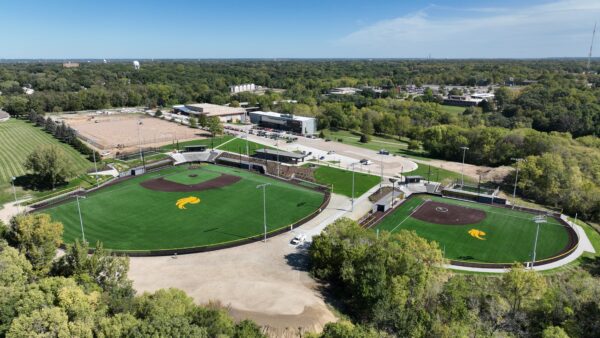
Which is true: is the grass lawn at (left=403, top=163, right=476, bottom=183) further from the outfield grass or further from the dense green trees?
the outfield grass

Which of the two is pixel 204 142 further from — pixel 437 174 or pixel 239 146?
pixel 437 174

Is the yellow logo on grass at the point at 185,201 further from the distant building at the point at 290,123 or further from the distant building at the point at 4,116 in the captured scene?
the distant building at the point at 4,116

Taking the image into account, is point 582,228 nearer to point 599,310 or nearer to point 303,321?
point 599,310

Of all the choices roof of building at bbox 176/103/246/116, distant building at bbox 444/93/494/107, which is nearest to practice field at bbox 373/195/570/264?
roof of building at bbox 176/103/246/116

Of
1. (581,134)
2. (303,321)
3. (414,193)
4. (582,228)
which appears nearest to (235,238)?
(303,321)

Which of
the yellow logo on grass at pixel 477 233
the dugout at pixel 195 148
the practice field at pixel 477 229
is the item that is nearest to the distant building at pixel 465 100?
the practice field at pixel 477 229

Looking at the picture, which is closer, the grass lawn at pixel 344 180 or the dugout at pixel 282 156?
the grass lawn at pixel 344 180

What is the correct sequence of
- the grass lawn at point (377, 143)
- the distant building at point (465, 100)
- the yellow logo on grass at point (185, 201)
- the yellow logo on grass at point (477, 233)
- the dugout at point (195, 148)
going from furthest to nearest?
the distant building at point (465, 100)
the grass lawn at point (377, 143)
the dugout at point (195, 148)
the yellow logo on grass at point (185, 201)
the yellow logo on grass at point (477, 233)

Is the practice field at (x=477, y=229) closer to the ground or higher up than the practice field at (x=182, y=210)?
closer to the ground
